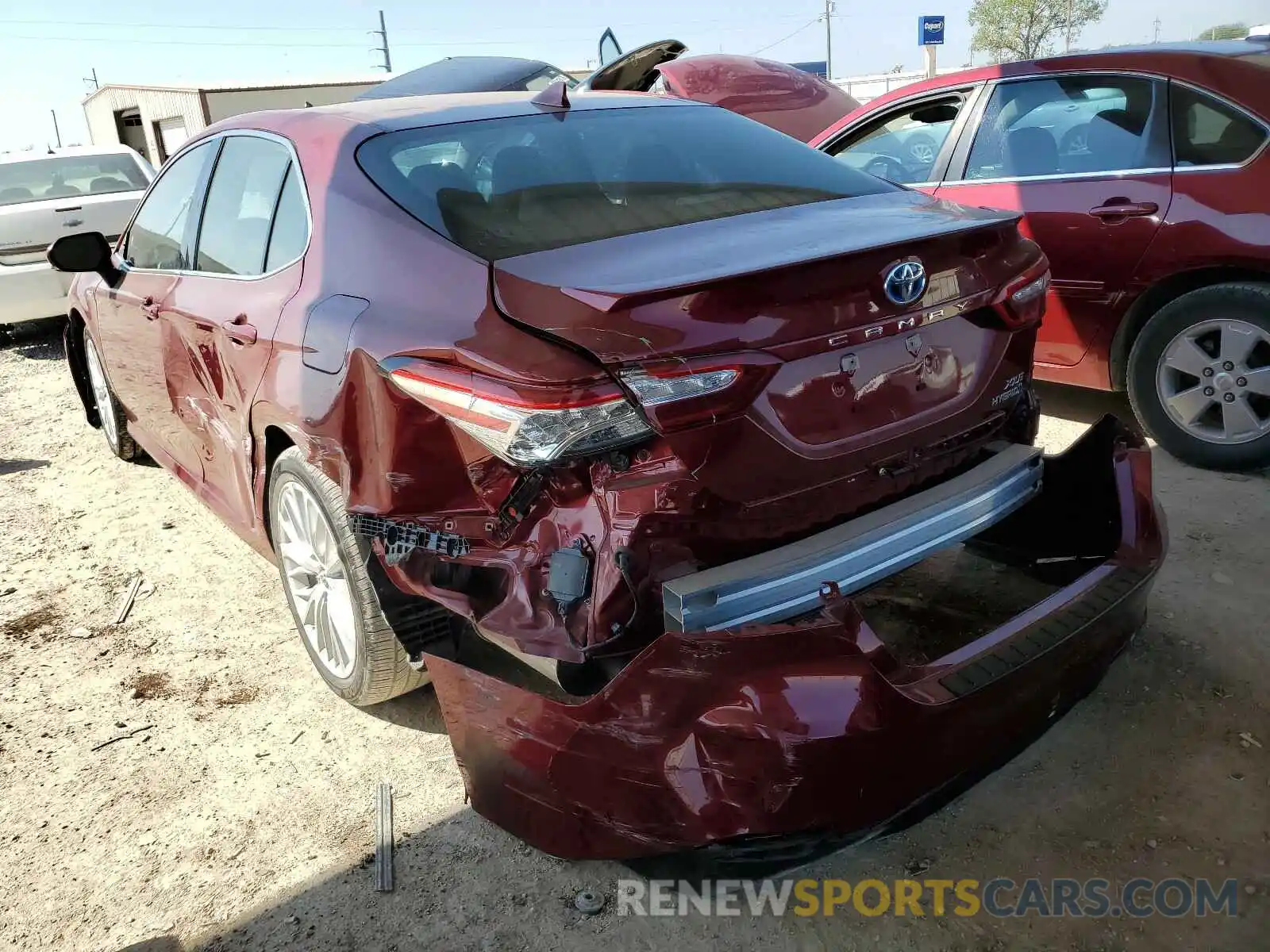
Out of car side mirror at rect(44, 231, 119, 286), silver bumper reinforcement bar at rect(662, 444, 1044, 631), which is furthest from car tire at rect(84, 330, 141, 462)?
silver bumper reinforcement bar at rect(662, 444, 1044, 631)

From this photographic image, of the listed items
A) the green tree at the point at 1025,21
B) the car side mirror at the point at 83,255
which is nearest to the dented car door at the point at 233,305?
the car side mirror at the point at 83,255

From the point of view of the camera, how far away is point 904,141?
195 inches

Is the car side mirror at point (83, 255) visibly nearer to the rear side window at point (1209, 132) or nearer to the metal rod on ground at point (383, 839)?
the metal rod on ground at point (383, 839)

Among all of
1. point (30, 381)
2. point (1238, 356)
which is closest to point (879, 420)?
point (1238, 356)

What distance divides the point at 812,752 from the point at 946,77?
13.4 feet

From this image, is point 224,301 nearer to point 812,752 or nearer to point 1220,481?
point 812,752

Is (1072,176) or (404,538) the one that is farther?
(1072,176)

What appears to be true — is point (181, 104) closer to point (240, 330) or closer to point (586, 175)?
point (240, 330)

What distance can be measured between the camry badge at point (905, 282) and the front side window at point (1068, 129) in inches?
101

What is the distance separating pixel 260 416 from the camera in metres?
2.68

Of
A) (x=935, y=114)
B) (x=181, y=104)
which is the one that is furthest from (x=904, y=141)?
(x=181, y=104)

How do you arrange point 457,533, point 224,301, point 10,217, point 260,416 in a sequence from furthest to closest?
point 10,217, point 224,301, point 260,416, point 457,533

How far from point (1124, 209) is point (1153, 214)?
0.12 metres

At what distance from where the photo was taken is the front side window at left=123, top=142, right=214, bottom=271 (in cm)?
342
